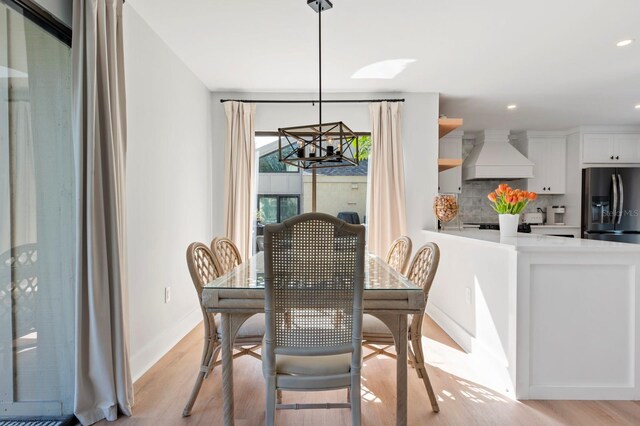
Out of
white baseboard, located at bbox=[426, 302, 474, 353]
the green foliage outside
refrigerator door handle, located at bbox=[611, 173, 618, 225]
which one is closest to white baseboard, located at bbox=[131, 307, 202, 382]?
white baseboard, located at bbox=[426, 302, 474, 353]

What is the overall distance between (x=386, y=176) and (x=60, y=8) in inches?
120

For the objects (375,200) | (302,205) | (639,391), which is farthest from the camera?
(302,205)

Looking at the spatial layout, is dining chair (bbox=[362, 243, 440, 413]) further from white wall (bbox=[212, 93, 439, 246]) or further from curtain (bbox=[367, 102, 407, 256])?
white wall (bbox=[212, 93, 439, 246])

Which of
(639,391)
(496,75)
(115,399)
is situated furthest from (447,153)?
(115,399)

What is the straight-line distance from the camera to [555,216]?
5820 millimetres

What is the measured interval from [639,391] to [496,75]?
2.78 metres

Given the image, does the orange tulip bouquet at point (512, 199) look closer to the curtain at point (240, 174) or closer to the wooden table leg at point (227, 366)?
the wooden table leg at point (227, 366)

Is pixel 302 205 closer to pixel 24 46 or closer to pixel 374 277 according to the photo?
pixel 374 277

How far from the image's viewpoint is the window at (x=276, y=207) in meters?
4.31

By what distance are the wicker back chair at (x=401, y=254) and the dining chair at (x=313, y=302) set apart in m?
1.10

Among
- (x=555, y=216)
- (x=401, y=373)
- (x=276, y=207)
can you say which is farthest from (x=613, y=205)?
(x=401, y=373)

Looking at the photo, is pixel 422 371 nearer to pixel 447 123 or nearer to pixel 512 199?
pixel 512 199

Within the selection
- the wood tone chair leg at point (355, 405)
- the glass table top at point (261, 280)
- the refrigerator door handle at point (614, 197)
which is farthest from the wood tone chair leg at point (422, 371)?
the refrigerator door handle at point (614, 197)

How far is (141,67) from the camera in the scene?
8.39ft
